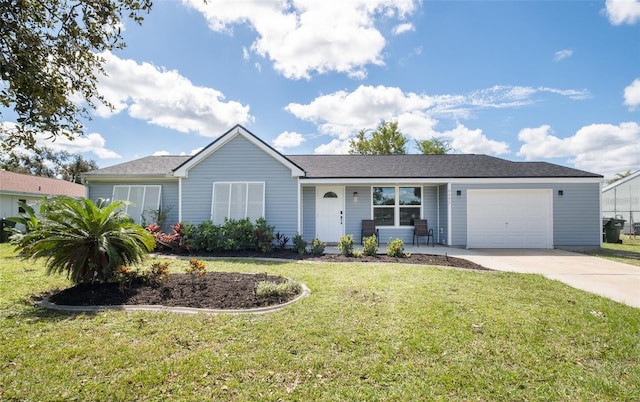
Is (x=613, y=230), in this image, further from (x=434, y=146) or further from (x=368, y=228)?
(x=434, y=146)

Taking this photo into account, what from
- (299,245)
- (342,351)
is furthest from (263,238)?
(342,351)

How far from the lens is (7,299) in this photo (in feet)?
16.4

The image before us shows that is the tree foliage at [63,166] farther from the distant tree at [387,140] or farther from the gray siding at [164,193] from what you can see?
the distant tree at [387,140]

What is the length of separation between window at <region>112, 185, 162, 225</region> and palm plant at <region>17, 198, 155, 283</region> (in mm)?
7497

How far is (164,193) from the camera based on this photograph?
1256 centimetres

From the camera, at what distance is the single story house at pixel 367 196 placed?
11484mm

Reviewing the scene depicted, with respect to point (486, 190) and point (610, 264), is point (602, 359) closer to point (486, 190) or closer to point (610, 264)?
point (610, 264)

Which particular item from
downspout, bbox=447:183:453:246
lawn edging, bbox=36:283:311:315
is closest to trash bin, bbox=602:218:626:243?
downspout, bbox=447:183:453:246

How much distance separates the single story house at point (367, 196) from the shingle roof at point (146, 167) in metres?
0.05

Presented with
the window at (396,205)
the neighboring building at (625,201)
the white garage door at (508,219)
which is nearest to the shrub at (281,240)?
the window at (396,205)

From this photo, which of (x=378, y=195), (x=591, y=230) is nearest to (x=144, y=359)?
(x=378, y=195)

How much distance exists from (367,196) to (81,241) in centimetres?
995

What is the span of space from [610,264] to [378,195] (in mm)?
7532

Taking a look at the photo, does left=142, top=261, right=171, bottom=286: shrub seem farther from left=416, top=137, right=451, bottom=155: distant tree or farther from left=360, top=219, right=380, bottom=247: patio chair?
left=416, top=137, right=451, bottom=155: distant tree
